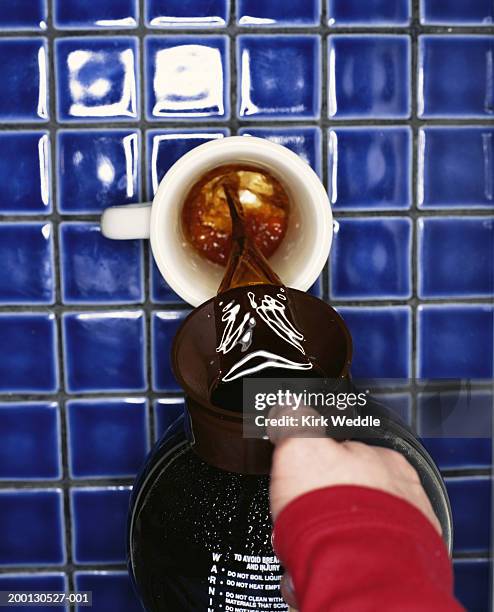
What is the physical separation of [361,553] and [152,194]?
0.50 metres

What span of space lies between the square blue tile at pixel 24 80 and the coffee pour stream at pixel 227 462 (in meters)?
0.33

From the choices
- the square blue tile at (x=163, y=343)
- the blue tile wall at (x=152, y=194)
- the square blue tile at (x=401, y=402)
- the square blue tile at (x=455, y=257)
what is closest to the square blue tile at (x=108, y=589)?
the blue tile wall at (x=152, y=194)

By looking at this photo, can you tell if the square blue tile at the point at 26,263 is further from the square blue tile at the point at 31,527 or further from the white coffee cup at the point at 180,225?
the square blue tile at the point at 31,527

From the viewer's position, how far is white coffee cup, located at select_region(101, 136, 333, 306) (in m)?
0.61

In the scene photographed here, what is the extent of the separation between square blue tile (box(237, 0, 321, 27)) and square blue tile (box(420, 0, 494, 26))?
0.36 ft

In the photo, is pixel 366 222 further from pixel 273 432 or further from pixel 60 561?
pixel 60 561

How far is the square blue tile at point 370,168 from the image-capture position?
2.39ft

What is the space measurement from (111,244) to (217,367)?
0.28 metres

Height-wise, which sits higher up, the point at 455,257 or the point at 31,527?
the point at 455,257

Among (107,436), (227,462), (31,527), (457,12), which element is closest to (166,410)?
(107,436)

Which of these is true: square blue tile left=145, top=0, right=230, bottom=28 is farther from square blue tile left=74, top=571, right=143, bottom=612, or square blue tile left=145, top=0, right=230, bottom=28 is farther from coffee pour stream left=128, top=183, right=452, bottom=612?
square blue tile left=74, top=571, right=143, bottom=612

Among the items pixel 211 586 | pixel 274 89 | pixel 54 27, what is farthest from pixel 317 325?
pixel 54 27

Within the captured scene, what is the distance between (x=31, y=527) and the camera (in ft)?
2.55

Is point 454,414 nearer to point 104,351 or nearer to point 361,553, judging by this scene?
point 104,351
